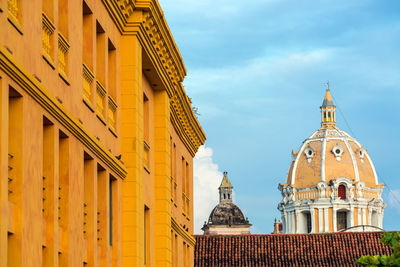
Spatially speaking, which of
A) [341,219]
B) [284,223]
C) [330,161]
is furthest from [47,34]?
[284,223]

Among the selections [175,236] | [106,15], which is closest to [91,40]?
[106,15]

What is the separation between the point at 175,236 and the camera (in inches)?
1232

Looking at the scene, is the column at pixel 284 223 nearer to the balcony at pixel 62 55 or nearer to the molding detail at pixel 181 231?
the molding detail at pixel 181 231

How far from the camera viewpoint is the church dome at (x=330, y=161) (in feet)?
415

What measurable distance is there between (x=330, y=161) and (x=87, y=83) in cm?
10996

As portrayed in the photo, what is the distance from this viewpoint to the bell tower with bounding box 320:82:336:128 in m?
132

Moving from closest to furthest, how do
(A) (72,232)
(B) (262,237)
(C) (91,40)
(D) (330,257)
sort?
1. (A) (72,232)
2. (C) (91,40)
3. (D) (330,257)
4. (B) (262,237)

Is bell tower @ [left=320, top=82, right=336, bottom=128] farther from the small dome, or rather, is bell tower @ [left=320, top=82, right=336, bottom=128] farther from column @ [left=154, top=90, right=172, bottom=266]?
column @ [left=154, top=90, right=172, bottom=266]

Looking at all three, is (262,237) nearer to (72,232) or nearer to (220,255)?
(220,255)

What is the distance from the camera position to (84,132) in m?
17.0

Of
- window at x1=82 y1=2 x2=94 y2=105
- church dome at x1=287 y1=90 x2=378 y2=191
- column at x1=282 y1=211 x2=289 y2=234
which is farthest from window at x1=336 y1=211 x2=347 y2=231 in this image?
window at x1=82 y1=2 x2=94 y2=105

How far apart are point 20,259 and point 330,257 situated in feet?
153

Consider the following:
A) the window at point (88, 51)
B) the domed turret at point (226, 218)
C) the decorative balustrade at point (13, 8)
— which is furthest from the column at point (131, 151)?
the domed turret at point (226, 218)

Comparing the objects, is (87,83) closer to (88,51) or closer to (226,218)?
(88,51)
